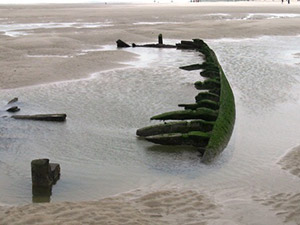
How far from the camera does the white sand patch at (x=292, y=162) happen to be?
8564 mm

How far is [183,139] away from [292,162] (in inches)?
92.0

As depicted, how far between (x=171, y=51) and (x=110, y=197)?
65.0 ft

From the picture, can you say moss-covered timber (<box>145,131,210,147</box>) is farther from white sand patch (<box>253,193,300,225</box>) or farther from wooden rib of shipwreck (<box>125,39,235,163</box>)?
white sand patch (<box>253,193,300,225</box>)

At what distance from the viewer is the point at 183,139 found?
32.3 feet

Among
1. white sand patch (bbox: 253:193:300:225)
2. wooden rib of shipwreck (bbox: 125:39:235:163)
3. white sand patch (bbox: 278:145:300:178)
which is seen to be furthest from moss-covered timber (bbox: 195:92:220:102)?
white sand patch (bbox: 253:193:300:225)

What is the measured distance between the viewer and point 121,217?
648cm

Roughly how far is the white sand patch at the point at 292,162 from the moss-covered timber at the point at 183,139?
1647 mm

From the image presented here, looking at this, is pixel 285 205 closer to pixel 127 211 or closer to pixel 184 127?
pixel 127 211

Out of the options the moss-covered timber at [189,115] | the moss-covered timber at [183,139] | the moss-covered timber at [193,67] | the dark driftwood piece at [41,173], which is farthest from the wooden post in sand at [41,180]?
the moss-covered timber at [193,67]

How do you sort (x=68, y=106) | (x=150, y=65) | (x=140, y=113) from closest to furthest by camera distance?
1. (x=140, y=113)
2. (x=68, y=106)
3. (x=150, y=65)

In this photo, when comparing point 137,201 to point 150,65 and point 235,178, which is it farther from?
point 150,65

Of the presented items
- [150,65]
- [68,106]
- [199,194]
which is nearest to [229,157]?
[199,194]

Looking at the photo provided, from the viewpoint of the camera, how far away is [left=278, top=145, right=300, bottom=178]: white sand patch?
8564 millimetres

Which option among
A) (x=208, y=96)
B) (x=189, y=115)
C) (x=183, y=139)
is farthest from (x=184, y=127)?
(x=208, y=96)
